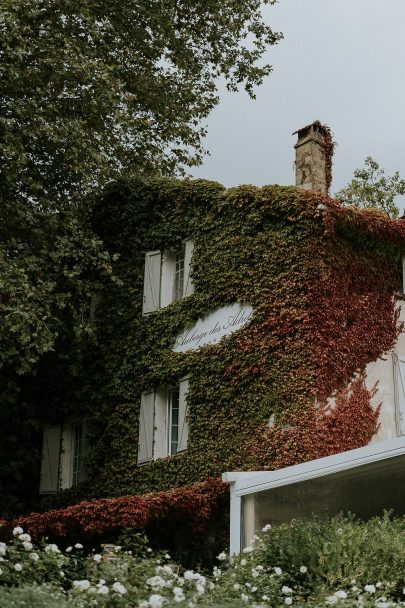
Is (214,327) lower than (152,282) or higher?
lower

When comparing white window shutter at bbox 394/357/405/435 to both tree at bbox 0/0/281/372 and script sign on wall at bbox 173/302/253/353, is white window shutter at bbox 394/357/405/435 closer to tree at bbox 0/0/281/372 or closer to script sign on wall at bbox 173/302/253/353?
script sign on wall at bbox 173/302/253/353

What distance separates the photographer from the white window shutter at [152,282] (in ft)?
68.8

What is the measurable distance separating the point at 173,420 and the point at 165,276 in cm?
A: 303

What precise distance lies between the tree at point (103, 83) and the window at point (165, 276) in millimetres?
2084

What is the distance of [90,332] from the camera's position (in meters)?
19.9

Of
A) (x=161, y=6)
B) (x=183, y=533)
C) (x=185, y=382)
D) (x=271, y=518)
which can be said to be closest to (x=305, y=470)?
(x=271, y=518)

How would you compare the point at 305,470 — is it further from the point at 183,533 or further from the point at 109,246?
the point at 109,246

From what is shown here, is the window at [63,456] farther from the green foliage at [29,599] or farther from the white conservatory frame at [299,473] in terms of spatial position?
the green foliage at [29,599]

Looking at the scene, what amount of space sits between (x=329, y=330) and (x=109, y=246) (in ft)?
20.3

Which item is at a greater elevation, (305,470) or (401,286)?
(401,286)

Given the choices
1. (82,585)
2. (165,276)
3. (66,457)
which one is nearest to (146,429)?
(66,457)

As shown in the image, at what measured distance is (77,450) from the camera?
21.8m

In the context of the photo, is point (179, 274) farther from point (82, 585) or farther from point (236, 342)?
point (82, 585)

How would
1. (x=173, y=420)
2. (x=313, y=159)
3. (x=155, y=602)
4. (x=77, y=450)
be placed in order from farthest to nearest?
(x=313, y=159) < (x=77, y=450) < (x=173, y=420) < (x=155, y=602)
